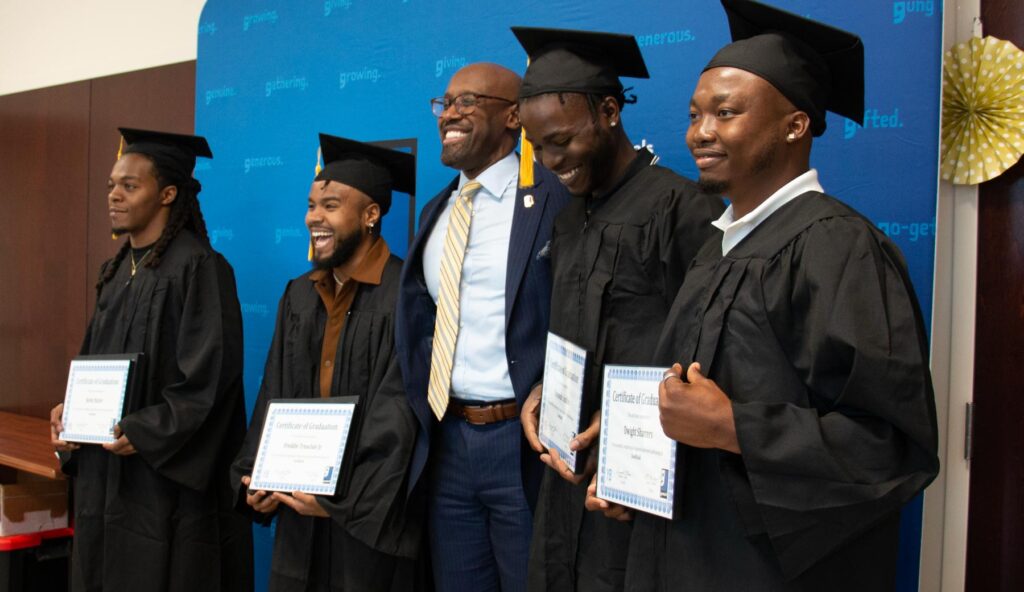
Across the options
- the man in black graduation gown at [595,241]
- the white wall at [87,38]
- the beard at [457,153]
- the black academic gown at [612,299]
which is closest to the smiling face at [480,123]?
the beard at [457,153]

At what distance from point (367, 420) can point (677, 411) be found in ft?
4.51

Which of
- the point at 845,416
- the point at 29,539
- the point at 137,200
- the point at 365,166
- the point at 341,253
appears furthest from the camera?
the point at 29,539

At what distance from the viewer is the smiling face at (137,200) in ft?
11.0

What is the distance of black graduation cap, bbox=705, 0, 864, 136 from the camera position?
1.66 meters

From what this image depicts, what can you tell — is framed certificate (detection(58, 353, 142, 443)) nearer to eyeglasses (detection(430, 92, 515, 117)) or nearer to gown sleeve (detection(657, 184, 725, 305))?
eyeglasses (detection(430, 92, 515, 117))

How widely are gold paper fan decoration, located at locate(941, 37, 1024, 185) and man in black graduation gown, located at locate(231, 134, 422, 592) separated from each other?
1.71 metres

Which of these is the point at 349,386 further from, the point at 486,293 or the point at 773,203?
the point at 773,203

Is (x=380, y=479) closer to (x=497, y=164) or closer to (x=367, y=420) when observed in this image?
(x=367, y=420)

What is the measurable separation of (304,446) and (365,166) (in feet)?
3.22

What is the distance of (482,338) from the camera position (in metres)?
2.46

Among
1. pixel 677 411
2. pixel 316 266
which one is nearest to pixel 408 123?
pixel 316 266

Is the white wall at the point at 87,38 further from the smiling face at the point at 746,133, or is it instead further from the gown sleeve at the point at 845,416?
the gown sleeve at the point at 845,416

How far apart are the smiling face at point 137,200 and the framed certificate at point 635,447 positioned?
2.31 metres

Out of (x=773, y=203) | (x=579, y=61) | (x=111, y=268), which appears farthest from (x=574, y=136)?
(x=111, y=268)
